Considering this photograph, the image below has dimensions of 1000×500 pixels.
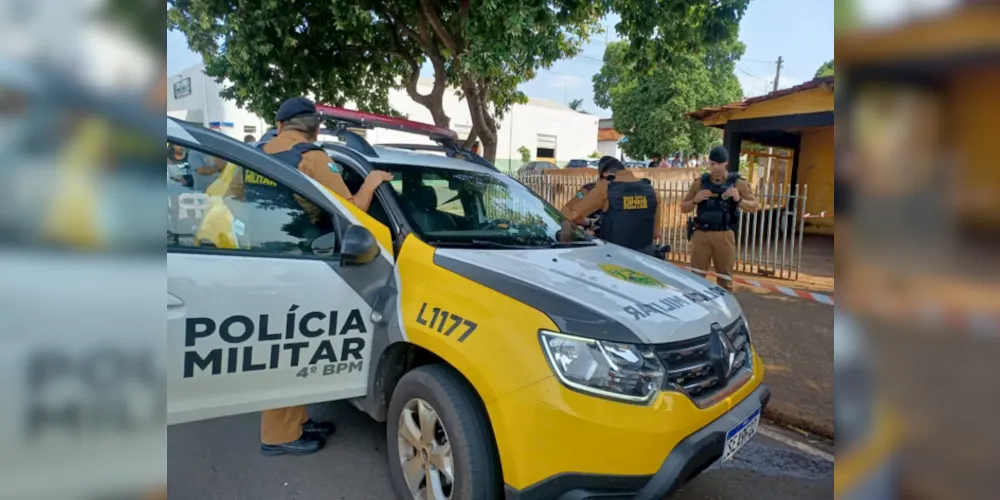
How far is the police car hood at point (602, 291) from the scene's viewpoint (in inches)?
85.4

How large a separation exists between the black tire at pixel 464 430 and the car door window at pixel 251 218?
2.57ft

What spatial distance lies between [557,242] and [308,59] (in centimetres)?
696

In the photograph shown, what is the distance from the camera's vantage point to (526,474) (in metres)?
2.05

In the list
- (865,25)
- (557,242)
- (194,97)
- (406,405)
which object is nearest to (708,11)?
(557,242)

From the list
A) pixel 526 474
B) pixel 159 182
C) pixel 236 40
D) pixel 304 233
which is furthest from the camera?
pixel 236 40

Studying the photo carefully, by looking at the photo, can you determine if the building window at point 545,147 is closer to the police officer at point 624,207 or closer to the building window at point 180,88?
the building window at point 180,88

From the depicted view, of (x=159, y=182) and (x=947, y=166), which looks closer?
(x=947, y=166)

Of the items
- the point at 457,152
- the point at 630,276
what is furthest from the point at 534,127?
the point at 630,276

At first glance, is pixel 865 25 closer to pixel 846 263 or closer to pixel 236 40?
pixel 846 263

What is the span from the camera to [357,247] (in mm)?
2486

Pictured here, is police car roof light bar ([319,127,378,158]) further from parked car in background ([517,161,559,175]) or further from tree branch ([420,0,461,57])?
parked car in background ([517,161,559,175])

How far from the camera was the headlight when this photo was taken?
6.75 ft

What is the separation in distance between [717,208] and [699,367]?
3.80 m

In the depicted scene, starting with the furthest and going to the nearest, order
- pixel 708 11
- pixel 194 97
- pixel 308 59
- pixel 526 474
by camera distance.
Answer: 1. pixel 194 97
2. pixel 308 59
3. pixel 708 11
4. pixel 526 474
